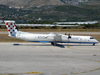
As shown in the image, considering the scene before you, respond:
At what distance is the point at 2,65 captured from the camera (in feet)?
66.0

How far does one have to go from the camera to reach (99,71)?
18469 mm

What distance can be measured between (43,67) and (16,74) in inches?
142

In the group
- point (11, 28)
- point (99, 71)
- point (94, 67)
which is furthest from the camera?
point (11, 28)

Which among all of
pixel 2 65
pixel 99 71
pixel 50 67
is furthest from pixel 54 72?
pixel 2 65

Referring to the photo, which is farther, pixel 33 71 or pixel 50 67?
pixel 50 67

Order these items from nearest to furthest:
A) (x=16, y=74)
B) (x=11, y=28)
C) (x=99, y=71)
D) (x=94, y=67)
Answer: (x=16, y=74), (x=99, y=71), (x=94, y=67), (x=11, y=28)

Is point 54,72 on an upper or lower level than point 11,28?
lower

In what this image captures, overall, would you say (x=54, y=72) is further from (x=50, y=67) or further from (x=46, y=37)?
(x=46, y=37)

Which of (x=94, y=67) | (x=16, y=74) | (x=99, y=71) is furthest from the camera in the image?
(x=94, y=67)

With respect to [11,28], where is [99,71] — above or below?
below

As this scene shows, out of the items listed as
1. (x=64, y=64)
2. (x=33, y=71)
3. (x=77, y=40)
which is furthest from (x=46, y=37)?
(x=33, y=71)

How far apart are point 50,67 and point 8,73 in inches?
187

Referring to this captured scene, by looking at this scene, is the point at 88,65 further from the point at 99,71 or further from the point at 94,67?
the point at 99,71

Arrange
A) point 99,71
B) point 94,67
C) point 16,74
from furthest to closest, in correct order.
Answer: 1. point 94,67
2. point 99,71
3. point 16,74
